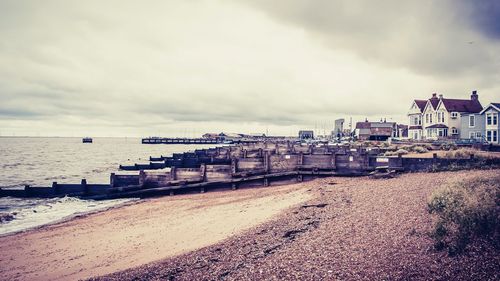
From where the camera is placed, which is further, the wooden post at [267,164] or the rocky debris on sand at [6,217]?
the wooden post at [267,164]

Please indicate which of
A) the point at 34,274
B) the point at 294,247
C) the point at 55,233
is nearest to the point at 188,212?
the point at 55,233

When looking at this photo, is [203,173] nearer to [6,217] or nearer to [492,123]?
[6,217]

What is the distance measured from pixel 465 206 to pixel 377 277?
3388mm

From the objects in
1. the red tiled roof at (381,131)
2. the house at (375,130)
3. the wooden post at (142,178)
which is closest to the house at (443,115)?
the house at (375,130)

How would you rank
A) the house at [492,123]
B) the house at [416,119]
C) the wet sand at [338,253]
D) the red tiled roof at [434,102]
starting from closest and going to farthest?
the wet sand at [338,253]
the house at [492,123]
the red tiled roof at [434,102]
the house at [416,119]

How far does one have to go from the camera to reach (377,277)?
5508 mm

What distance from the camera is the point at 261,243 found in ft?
26.5

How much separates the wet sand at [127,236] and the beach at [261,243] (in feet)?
0.13

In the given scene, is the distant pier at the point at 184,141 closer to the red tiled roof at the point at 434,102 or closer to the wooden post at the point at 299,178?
the red tiled roof at the point at 434,102

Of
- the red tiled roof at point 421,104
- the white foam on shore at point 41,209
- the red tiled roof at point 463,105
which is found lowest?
the white foam on shore at point 41,209

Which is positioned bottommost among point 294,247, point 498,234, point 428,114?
point 294,247

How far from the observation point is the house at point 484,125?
1677 inches

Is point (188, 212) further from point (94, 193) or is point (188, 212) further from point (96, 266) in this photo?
point (94, 193)

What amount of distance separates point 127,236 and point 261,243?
20.0 feet
